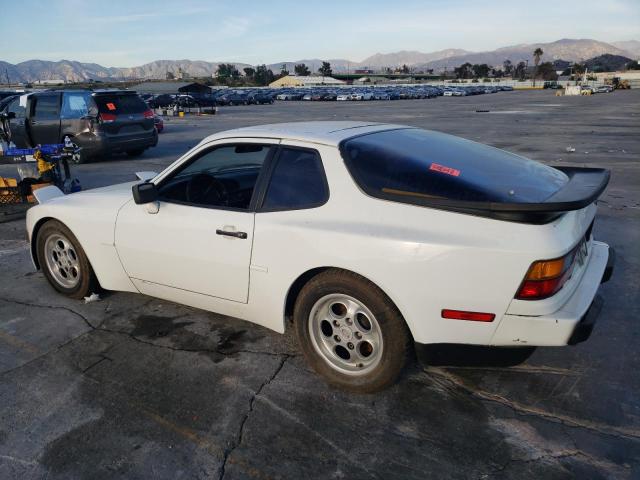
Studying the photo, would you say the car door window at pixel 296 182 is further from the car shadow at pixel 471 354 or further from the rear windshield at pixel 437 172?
the car shadow at pixel 471 354

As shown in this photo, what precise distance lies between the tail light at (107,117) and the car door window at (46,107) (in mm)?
1484

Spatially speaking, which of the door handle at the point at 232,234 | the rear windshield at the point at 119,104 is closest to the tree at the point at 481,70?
the rear windshield at the point at 119,104

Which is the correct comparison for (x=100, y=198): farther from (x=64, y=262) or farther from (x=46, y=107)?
(x=46, y=107)

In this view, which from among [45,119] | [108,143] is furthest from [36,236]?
[45,119]

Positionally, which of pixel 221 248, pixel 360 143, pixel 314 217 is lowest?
pixel 221 248

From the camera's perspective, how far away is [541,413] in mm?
2779

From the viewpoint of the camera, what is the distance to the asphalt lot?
2434mm

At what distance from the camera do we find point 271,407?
9.45 feet

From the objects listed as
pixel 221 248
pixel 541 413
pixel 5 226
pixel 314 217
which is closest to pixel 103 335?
pixel 221 248

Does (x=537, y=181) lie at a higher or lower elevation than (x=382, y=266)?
higher

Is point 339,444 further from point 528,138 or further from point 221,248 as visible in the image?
point 528,138

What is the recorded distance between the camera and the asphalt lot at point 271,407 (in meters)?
2.43

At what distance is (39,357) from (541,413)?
3.37 metres

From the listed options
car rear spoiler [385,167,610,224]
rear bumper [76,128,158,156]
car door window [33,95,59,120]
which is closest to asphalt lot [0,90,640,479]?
car rear spoiler [385,167,610,224]
